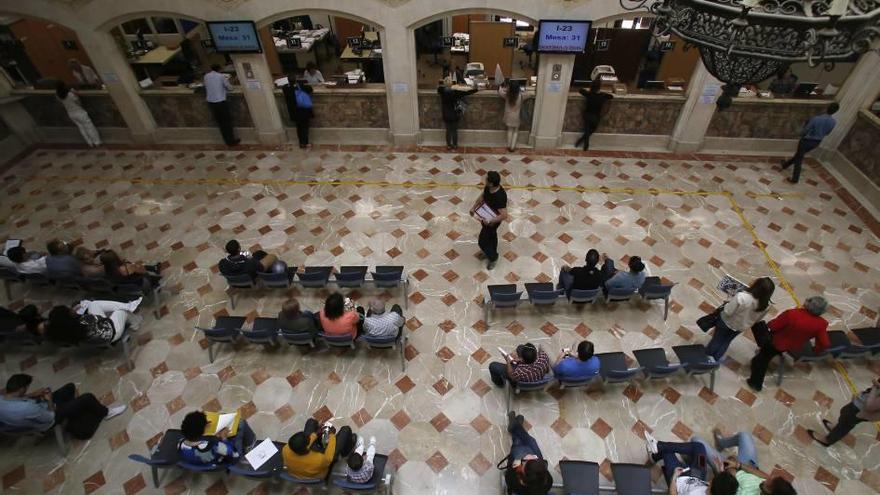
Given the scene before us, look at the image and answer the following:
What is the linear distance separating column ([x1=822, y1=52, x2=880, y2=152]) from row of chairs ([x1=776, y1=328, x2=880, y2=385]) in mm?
5530

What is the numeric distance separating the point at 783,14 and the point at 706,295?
19.3ft

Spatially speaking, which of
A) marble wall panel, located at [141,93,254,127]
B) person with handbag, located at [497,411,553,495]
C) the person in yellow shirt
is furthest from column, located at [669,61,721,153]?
marble wall panel, located at [141,93,254,127]

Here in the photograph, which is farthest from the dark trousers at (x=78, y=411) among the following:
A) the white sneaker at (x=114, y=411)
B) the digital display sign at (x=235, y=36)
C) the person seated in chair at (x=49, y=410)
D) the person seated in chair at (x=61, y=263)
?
the digital display sign at (x=235, y=36)

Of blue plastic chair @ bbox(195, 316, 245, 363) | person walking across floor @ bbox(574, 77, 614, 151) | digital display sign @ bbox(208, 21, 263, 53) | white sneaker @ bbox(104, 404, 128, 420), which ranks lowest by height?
white sneaker @ bbox(104, 404, 128, 420)

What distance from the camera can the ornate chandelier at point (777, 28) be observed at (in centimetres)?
197

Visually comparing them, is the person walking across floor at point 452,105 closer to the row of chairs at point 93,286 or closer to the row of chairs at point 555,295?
the row of chairs at point 555,295

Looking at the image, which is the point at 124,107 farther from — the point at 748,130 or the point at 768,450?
the point at 748,130

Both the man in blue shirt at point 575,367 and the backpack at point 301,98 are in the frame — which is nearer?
the man in blue shirt at point 575,367

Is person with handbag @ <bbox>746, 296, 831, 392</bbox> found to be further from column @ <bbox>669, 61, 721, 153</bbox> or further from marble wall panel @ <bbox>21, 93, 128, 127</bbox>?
marble wall panel @ <bbox>21, 93, 128, 127</bbox>

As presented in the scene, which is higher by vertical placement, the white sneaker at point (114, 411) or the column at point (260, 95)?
the column at point (260, 95)

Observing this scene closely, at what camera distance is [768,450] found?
5.19m

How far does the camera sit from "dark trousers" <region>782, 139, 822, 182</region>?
8.55m

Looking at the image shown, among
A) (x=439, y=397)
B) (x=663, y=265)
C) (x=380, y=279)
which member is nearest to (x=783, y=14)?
(x=439, y=397)

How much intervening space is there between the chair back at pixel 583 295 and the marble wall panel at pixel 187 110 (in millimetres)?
8569
